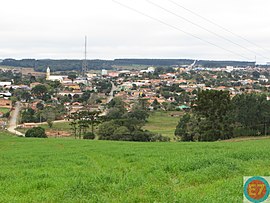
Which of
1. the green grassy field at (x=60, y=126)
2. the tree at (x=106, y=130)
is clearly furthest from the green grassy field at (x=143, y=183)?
the green grassy field at (x=60, y=126)

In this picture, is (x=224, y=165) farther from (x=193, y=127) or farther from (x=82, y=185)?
(x=193, y=127)

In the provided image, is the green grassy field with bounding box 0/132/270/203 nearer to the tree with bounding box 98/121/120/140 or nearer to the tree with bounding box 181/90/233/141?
the tree with bounding box 181/90/233/141

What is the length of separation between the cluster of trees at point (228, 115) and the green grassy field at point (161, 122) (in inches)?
708

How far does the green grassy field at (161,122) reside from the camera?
71.4m

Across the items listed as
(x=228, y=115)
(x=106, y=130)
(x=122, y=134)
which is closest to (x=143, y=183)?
(x=228, y=115)

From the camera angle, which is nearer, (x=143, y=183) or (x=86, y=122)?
(x=143, y=183)

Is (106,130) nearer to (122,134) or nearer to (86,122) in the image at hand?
(122,134)

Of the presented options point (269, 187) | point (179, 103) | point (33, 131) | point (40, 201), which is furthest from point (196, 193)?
point (179, 103)

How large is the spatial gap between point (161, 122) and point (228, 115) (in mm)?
31374

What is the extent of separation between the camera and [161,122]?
264ft


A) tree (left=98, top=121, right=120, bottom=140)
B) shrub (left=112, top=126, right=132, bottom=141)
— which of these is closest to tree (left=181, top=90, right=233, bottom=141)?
shrub (left=112, top=126, right=132, bottom=141)

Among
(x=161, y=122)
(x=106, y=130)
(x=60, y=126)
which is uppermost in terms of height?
(x=106, y=130)

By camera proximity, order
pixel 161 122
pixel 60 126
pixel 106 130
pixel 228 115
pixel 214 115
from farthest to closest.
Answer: pixel 161 122, pixel 60 126, pixel 106 130, pixel 228 115, pixel 214 115

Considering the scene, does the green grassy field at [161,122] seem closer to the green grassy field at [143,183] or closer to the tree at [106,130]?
the tree at [106,130]
